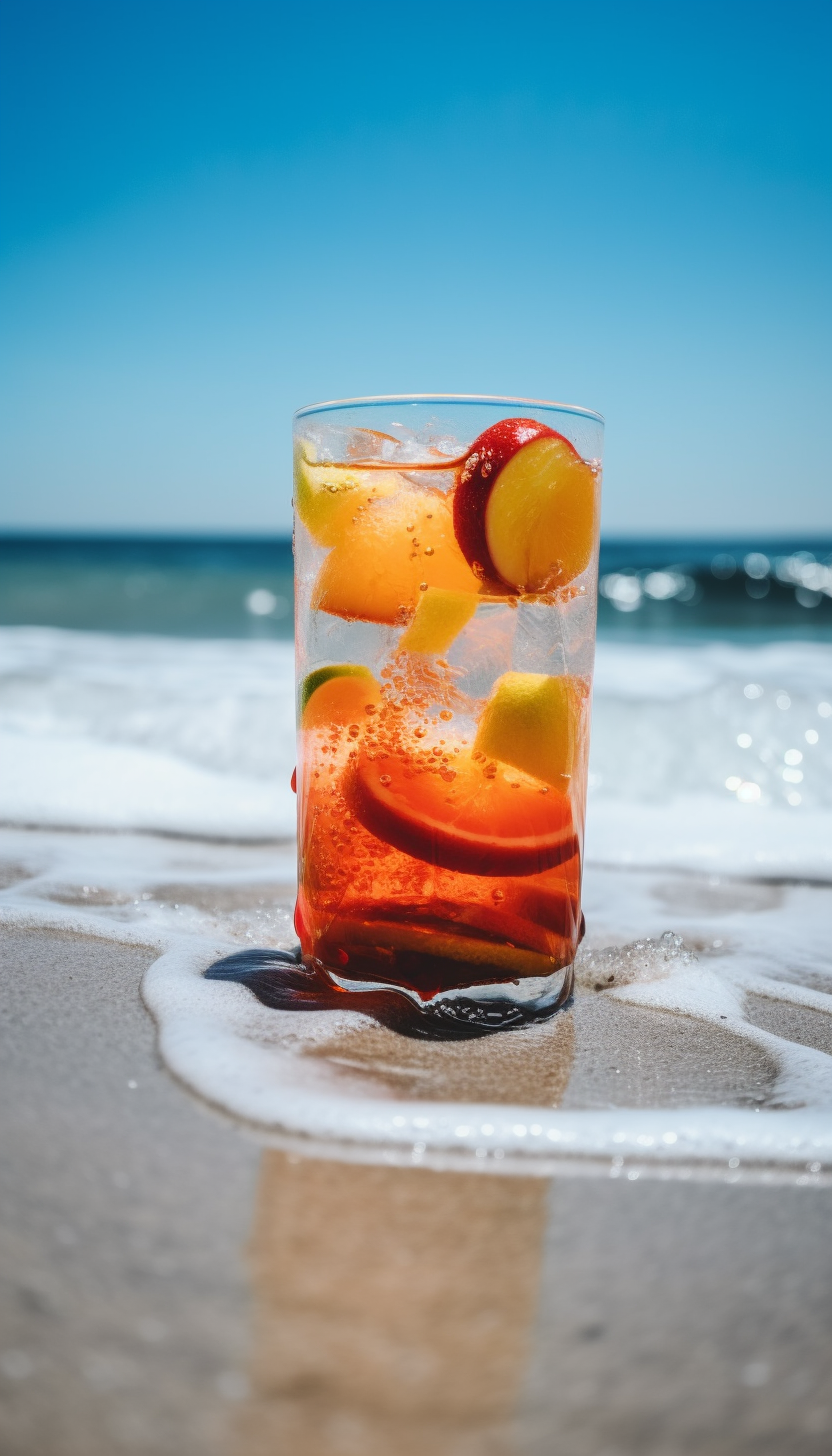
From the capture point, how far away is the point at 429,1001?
1189 millimetres

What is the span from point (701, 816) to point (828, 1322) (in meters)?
1.82

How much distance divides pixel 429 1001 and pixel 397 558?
492mm

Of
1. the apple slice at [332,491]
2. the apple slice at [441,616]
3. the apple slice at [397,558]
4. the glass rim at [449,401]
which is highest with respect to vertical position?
the glass rim at [449,401]

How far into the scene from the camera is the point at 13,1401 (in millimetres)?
594

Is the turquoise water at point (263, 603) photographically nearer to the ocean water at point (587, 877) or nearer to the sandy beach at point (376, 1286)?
the ocean water at point (587, 877)

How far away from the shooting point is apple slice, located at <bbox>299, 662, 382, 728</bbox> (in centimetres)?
120

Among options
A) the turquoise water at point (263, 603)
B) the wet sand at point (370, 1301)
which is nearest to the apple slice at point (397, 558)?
the wet sand at point (370, 1301)

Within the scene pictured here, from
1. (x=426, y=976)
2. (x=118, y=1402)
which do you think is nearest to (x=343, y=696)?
(x=426, y=976)

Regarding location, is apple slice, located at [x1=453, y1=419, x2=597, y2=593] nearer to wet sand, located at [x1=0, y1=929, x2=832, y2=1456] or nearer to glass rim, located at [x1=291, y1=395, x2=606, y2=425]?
glass rim, located at [x1=291, y1=395, x2=606, y2=425]

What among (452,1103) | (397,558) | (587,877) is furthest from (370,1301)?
(587,877)

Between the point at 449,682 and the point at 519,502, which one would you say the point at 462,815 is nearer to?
the point at 449,682

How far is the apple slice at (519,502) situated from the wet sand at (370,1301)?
0.62 metres

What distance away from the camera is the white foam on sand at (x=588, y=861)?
92 centimetres

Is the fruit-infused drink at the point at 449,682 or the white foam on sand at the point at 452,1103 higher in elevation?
the fruit-infused drink at the point at 449,682
